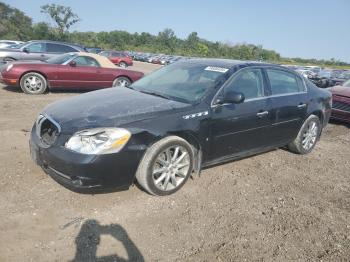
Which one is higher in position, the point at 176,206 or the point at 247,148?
the point at 247,148

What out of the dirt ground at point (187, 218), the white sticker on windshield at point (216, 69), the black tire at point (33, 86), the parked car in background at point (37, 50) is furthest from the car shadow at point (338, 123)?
the parked car in background at point (37, 50)

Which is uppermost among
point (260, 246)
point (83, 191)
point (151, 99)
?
point (151, 99)

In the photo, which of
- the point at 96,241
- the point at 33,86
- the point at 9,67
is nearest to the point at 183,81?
the point at 96,241

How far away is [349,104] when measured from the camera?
9.15 meters

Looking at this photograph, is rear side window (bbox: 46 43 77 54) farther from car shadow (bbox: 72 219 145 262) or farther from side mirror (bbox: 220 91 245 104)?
car shadow (bbox: 72 219 145 262)

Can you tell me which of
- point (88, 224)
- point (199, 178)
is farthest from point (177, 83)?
point (88, 224)

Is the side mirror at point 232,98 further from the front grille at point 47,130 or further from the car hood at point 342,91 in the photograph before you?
the car hood at point 342,91

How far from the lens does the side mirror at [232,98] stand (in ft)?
14.7

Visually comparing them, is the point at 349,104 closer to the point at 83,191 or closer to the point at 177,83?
the point at 177,83

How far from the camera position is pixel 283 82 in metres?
5.72

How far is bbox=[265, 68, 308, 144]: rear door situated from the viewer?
17.8 ft

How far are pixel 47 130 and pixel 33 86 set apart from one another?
6.73m

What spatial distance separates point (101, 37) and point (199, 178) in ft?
270

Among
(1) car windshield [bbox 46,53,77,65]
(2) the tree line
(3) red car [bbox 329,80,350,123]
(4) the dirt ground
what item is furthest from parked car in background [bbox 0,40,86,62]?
(2) the tree line
